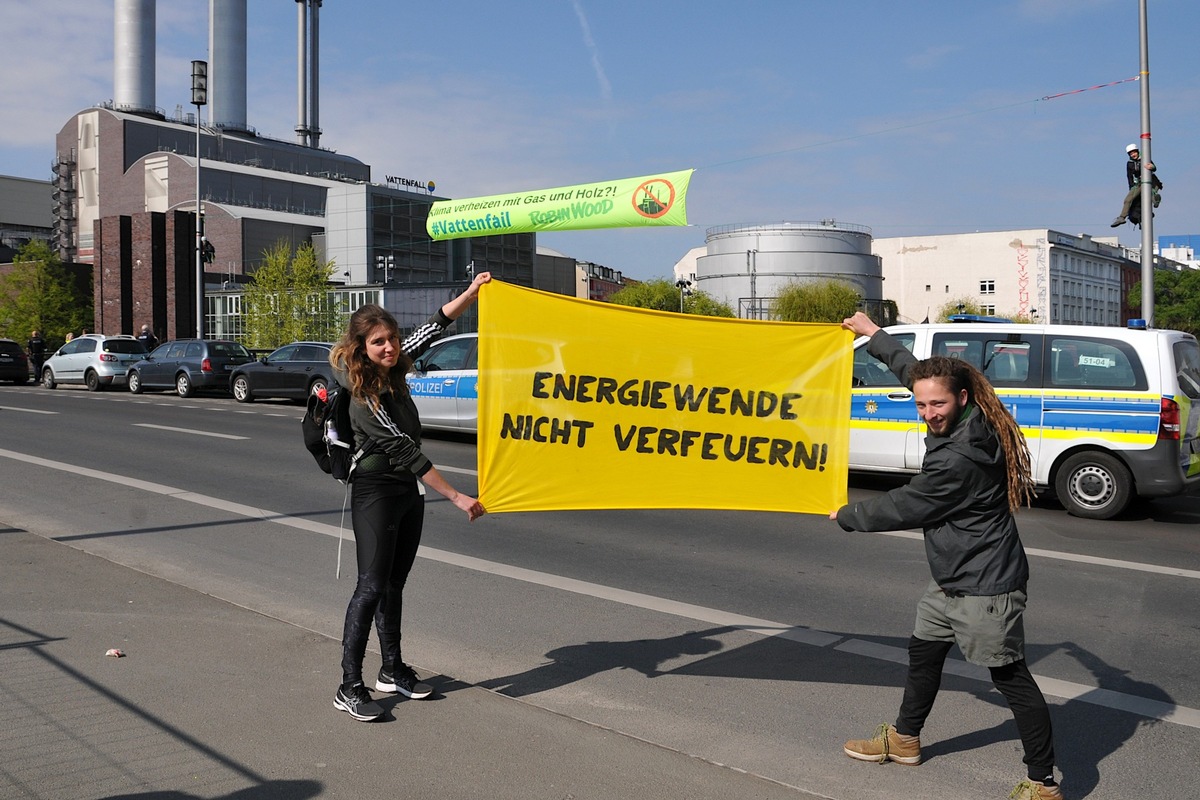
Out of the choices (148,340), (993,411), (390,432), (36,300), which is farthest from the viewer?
(36,300)

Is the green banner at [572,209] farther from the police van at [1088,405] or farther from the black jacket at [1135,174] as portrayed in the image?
the black jacket at [1135,174]

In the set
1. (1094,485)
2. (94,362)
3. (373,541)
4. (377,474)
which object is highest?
(94,362)

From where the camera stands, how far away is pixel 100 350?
1245 inches

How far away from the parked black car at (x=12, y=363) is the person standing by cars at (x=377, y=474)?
1378 inches

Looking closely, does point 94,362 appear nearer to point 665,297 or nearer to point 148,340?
point 148,340

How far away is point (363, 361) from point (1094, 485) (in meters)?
8.11

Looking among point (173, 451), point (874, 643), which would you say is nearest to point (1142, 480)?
point (874, 643)

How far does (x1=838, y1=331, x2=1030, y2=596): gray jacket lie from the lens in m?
3.78

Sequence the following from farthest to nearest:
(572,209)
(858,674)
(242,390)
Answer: (242,390) → (572,209) → (858,674)

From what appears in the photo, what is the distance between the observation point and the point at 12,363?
34906 millimetres

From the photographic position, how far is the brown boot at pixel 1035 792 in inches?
148

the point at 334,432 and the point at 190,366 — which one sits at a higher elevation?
the point at 190,366

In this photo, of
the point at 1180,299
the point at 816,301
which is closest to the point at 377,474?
the point at 816,301

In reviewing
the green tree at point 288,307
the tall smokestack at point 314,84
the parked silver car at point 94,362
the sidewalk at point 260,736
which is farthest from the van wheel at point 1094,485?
the tall smokestack at point 314,84
